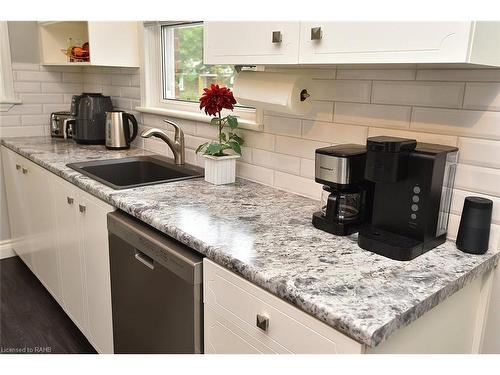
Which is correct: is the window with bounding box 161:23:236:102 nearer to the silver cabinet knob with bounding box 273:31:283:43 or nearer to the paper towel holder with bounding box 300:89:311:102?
the paper towel holder with bounding box 300:89:311:102

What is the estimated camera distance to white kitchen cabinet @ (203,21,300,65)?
1.23 meters

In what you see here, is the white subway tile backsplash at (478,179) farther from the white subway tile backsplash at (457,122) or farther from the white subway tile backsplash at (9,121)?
the white subway tile backsplash at (9,121)

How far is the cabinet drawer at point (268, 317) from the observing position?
35.4 inches

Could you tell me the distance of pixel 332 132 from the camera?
5.18ft

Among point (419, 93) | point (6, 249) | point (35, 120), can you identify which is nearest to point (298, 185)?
point (419, 93)

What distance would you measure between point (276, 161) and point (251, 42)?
1.93ft

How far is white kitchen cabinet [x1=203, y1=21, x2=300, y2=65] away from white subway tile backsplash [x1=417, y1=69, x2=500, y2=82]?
40 cm

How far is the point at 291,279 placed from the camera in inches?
39.2

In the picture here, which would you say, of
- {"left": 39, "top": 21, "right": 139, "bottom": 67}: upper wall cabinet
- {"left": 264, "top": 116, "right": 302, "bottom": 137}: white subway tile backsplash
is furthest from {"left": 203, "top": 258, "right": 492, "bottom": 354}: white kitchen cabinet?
{"left": 39, "top": 21, "right": 139, "bottom": 67}: upper wall cabinet

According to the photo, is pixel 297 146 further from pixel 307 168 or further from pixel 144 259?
pixel 144 259

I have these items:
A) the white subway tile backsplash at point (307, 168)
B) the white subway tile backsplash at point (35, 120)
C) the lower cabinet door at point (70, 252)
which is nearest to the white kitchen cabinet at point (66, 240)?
the lower cabinet door at point (70, 252)

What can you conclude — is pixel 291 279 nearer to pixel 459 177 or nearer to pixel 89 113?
pixel 459 177

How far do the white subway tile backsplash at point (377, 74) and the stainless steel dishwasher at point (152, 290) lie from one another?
0.79m
